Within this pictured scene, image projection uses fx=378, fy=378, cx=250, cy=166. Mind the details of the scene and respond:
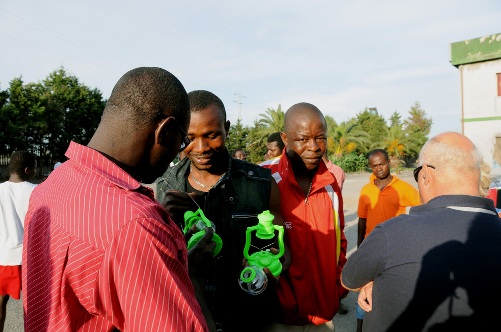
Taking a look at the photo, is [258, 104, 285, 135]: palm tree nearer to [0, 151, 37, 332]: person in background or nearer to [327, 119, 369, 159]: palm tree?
[327, 119, 369, 159]: palm tree

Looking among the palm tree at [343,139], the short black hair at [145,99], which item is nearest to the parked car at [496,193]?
the short black hair at [145,99]

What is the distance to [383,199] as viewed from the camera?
4887mm

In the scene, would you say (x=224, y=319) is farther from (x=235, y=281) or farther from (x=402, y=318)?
(x=402, y=318)

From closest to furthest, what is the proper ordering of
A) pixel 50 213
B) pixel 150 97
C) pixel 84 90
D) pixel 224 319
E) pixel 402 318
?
pixel 50 213 < pixel 150 97 < pixel 402 318 < pixel 224 319 < pixel 84 90

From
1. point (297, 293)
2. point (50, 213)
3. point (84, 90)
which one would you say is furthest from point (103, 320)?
point (84, 90)

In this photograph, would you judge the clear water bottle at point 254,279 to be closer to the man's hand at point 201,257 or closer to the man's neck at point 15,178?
the man's hand at point 201,257

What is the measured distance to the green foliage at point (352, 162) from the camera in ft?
112

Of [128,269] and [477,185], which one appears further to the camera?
[477,185]

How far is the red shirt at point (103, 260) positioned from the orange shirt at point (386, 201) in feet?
13.5

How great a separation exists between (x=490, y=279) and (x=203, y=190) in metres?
1.61

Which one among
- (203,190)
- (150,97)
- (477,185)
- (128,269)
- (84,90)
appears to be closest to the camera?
(128,269)

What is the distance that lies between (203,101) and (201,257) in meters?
1.13

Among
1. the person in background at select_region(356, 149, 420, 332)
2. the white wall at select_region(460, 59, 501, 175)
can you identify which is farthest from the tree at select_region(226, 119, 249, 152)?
the person in background at select_region(356, 149, 420, 332)

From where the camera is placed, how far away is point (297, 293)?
102 inches
